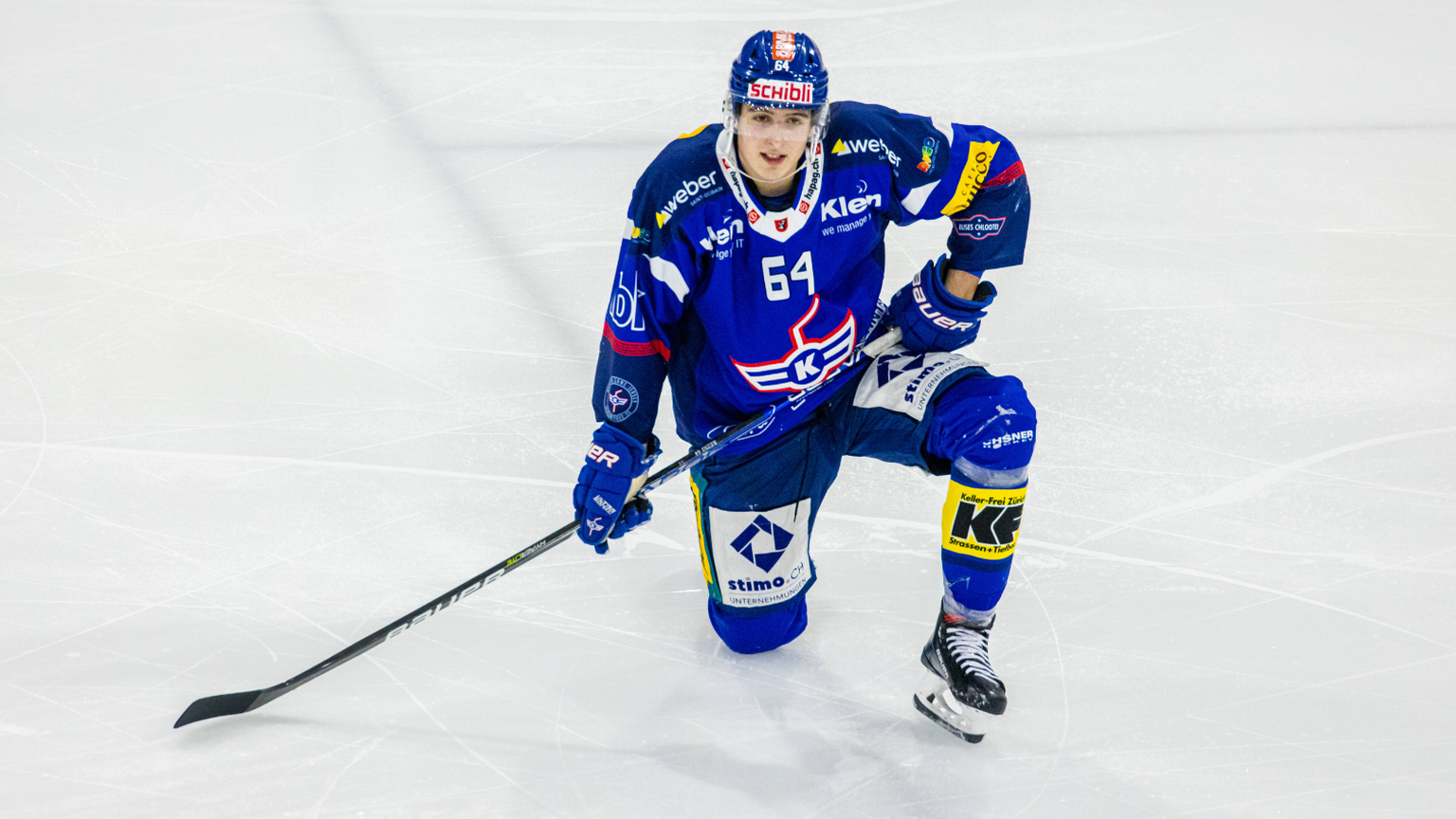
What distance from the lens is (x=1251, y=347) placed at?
10.5 ft

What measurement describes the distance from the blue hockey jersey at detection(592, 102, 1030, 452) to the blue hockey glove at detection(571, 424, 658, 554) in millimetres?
46

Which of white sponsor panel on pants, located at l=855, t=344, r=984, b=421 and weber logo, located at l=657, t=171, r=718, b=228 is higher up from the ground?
weber logo, located at l=657, t=171, r=718, b=228

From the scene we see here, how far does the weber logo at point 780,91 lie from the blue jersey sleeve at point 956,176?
0.15 m

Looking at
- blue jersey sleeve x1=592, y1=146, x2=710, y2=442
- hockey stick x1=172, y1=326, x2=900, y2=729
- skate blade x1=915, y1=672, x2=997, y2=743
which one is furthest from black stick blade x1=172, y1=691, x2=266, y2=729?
skate blade x1=915, y1=672, x2=997, y2=743

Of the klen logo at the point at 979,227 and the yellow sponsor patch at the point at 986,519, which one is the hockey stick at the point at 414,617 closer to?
the yellow sponsor patch at the point at 986,519

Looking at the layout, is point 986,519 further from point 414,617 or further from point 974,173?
point 414,617

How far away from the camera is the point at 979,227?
7.50ft

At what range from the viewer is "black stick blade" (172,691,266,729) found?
2.12 meters

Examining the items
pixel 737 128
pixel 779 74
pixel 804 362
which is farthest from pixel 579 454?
pixel 779 74

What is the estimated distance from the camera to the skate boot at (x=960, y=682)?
2.04 metres

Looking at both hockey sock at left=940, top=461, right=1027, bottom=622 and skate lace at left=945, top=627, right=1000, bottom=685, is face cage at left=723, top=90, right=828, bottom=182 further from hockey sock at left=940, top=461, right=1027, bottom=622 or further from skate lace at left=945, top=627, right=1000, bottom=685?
skate lace at left=945, top=627, right=1000, bottom=685

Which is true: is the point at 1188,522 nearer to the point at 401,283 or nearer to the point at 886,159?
the point at 886,159

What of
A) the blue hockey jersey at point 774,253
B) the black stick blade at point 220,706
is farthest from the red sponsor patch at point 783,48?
the black stick blade at point 220,706

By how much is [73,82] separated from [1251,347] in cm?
405
